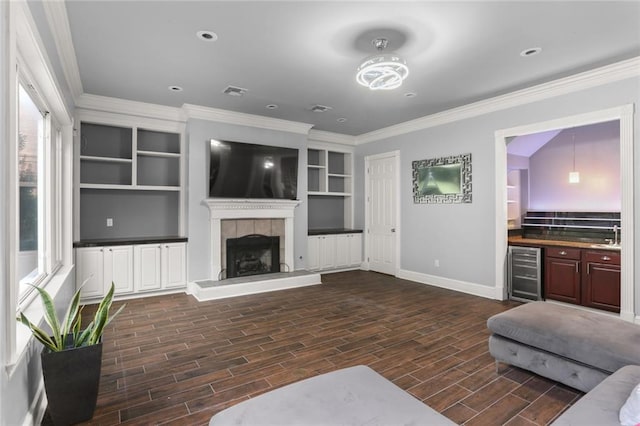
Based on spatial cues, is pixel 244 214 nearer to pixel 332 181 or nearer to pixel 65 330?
pixel 332 181

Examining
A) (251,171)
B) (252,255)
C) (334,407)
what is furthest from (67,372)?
(251,171)

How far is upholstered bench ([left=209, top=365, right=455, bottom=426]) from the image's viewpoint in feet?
4.60

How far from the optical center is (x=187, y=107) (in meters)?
5.02

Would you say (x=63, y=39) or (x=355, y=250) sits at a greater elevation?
(x=63, y=39)

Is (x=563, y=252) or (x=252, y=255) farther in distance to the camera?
(x=252, y=255)

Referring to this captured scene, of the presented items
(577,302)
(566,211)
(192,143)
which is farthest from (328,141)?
(577,302)

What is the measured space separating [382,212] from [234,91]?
3.64 m

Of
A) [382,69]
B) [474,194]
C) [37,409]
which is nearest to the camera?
[37,409]

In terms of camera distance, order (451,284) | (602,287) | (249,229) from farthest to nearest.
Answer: (249,229) → (451,284) → (602,287)

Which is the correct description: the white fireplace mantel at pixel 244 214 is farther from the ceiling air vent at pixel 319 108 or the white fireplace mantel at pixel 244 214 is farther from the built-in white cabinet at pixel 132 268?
the ceiling air vent at pixel 319 108

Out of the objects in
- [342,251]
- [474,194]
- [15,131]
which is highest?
[15,131]

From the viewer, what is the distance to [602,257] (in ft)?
13.4

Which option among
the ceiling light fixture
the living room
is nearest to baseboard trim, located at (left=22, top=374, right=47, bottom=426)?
the living room

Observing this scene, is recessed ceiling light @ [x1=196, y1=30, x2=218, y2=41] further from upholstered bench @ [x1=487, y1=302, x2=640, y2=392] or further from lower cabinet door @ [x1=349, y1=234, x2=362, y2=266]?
lower cabinet door @ [x1=349, y1=234, x2=362, y2=266]
